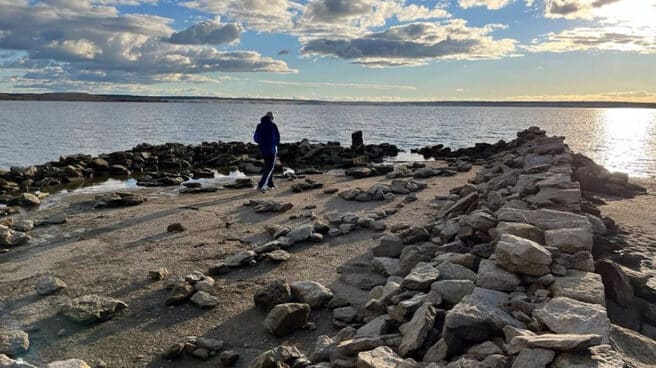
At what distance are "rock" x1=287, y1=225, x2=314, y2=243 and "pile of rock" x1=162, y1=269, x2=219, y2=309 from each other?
7.92 ft

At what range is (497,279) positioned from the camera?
5.67 meters

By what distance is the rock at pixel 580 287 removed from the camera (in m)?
5.07

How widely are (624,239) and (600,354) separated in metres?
6.32

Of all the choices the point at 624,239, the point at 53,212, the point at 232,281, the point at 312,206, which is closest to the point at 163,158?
the point at 53,212

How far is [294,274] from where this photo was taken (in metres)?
8.47

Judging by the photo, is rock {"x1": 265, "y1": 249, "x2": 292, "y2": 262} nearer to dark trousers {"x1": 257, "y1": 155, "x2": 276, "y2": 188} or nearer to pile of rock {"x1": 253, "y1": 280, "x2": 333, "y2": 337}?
pile of rock {"x1": 253, "y1": 280, "x2": 333, "y2": 337}

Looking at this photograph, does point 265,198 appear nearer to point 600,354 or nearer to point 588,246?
point 588,246

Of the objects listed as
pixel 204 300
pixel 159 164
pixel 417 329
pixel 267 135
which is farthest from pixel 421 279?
pixel 159 164

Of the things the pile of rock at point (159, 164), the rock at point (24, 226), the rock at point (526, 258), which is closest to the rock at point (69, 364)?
the rock at point (526, 258)

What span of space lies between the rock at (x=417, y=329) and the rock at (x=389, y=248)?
362 centimetres

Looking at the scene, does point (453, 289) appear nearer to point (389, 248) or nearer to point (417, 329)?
point (417, 329)

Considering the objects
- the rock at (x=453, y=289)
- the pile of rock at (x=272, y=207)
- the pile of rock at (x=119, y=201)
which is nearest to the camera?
the rock at (x=453, y=289)

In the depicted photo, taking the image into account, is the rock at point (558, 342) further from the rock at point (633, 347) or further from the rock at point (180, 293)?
the rock at point (180, 293)

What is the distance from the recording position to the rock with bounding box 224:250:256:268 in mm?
8758
